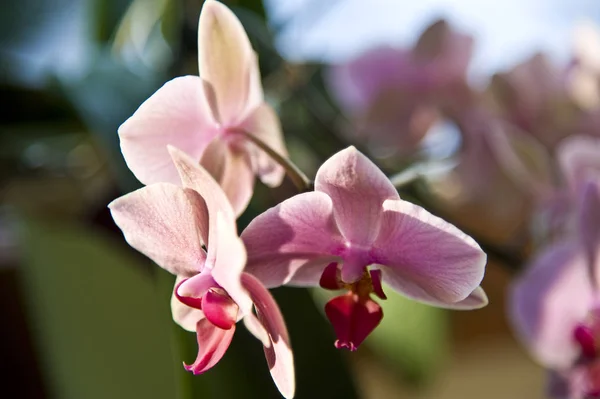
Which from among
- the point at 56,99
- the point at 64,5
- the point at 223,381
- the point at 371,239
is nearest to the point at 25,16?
the point at 64,5

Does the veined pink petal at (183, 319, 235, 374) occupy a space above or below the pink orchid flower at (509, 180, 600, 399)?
above

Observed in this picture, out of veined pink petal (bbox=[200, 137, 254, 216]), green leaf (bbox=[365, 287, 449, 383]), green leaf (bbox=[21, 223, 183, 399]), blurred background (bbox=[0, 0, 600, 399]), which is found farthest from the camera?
green leaf (bbox=[365, 287, 449, 383])

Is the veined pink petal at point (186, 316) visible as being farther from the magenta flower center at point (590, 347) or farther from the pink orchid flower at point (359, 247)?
the magenta flower center at point (590, 347)

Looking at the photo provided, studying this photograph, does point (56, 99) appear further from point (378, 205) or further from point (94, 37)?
point (378, 205)

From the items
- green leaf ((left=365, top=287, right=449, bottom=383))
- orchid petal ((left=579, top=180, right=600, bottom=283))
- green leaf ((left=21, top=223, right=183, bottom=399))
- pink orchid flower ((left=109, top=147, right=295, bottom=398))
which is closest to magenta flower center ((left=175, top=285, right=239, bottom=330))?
pink orchid flower ((left=109, top=147, right=295, bottom=398))

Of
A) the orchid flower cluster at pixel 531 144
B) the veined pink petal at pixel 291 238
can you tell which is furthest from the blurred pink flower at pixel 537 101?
the veined pink petal at pixel 291 238

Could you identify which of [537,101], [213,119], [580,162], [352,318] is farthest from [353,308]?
[537,101]

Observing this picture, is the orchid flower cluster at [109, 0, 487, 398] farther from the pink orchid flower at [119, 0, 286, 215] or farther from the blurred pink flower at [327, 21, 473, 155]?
the blurred pink flower at [327, 21, 473, 155]
